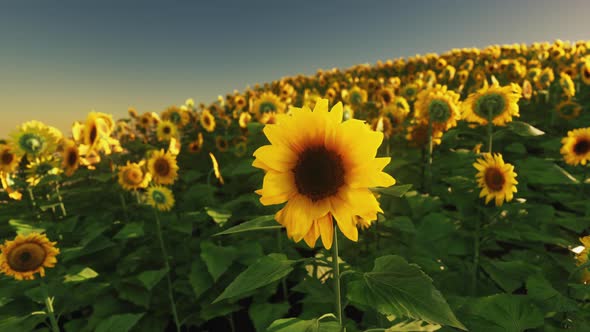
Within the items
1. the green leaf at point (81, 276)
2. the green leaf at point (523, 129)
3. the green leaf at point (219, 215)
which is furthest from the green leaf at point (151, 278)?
the green leaf at point (523, 129)

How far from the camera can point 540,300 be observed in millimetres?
1985

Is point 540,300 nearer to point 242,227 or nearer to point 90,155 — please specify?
point 242,227

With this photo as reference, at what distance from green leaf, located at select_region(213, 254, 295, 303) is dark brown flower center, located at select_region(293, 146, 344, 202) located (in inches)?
12.5

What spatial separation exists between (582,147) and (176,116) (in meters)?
6.97

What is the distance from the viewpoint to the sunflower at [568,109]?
598 cm

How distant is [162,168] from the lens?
4.07 metres

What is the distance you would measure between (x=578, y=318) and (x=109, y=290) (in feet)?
11.6

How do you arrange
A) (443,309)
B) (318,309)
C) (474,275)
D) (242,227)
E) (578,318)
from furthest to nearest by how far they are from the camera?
(474,275) → (318,309) → (578,318) → (242,227) → (443,309)

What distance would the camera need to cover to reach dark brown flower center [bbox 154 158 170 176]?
405 centimetres

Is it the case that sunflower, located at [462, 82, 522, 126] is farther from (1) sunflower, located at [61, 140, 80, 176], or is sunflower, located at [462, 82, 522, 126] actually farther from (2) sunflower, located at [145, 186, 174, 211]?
(1) sunflower, located at [61, 140, 80, 176]

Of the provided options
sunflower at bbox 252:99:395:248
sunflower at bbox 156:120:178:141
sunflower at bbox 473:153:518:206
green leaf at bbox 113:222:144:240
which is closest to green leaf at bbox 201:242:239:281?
green leaf at bbox 113:222:144:240

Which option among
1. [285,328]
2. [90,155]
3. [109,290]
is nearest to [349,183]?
[285,328]

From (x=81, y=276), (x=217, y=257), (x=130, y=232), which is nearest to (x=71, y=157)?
(x=130, y=232)

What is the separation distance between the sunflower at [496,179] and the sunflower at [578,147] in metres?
1.10
